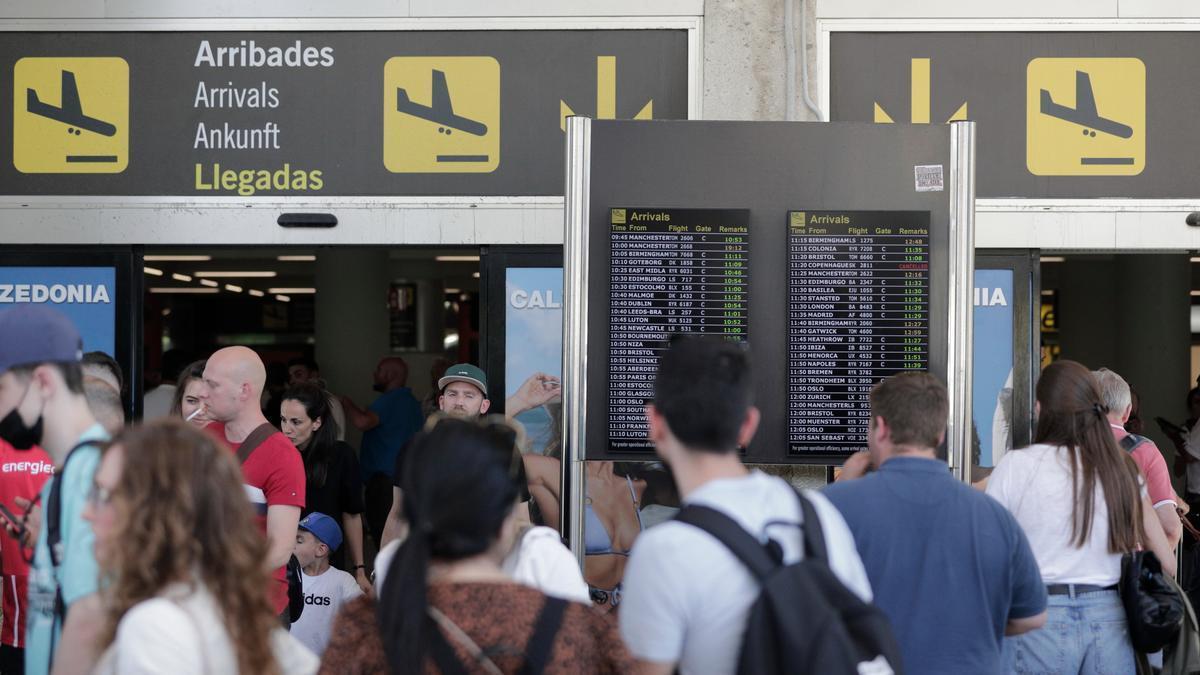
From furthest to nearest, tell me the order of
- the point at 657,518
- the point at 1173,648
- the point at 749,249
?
the point at 657,518 < the point at 749,249 < the point at 1173,648

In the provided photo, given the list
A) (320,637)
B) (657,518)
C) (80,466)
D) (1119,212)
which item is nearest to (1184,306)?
(1119,212)

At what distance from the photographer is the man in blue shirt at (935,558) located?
2814mm

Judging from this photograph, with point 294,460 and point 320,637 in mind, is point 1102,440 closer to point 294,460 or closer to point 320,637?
point 294,460

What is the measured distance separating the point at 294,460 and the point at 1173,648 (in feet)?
9.13

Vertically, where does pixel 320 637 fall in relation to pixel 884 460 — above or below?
below

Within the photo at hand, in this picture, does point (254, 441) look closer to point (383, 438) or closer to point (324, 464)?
point (324, 464)

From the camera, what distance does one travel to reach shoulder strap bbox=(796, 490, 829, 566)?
213 cm

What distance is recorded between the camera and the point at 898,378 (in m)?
2.98

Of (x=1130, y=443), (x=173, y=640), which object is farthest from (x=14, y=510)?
(x=1130, y=443)

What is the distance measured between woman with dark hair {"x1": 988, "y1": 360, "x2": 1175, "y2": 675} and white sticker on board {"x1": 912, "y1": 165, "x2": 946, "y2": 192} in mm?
1065

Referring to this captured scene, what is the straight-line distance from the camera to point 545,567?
2350 millimetres

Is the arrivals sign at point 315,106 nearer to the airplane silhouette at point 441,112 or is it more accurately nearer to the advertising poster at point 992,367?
the airplane silhouette at point 441,112

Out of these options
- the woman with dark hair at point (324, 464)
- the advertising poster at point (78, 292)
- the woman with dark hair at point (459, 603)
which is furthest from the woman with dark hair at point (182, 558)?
the advertising poster at point (78, 292)

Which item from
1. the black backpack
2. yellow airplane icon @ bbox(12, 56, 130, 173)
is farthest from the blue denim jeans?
yellow airplane icon @ bbox(12, 56, 130, 173)
